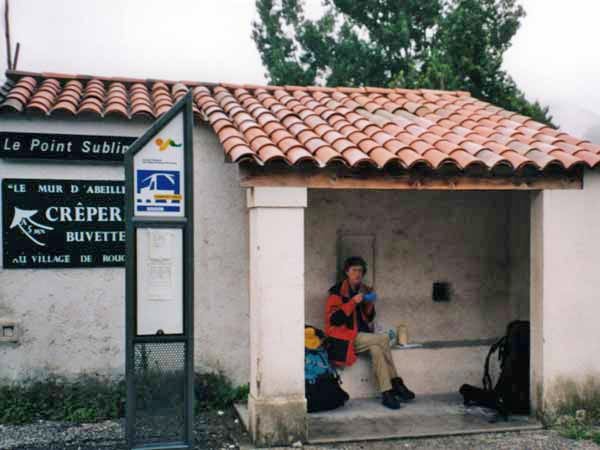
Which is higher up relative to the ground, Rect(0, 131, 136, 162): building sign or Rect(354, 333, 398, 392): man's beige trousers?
Rect(0, 131, 136, 162): building sign

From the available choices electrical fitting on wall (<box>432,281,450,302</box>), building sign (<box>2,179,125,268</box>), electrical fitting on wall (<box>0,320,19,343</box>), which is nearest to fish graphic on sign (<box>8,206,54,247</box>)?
building sign (<box>2,179,125,268</box>)

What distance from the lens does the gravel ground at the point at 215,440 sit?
19.4 ft

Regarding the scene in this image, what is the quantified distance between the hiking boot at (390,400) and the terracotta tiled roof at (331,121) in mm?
2563

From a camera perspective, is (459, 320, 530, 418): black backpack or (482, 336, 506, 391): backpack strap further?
(482, 336, 506, 391): backpack strap

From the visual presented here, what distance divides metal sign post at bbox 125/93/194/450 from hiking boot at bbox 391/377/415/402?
9.83 ft

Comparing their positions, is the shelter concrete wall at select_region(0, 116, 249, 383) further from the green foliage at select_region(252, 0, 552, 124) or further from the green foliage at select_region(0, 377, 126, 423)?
the green foliage at select_region(252, 0, 552, 124)

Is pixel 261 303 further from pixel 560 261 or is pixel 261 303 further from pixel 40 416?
pixel 560 261

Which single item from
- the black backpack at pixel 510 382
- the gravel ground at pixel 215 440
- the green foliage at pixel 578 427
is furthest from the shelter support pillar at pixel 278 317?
the green foliage at pixel 578 427

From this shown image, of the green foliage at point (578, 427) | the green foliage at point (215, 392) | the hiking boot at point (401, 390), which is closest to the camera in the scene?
the green foliage at point (578, 427)

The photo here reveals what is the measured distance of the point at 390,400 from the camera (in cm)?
721

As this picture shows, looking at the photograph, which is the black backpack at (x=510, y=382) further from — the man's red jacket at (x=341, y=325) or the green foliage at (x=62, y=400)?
the green foliage at (x=62, y=400)

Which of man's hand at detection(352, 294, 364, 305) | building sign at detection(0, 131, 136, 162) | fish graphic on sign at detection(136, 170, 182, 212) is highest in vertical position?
building sign at detection(0, 131, 136, 162)

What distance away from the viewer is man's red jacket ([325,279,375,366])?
7312 millimetres

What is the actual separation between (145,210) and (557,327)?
13.5 feet
